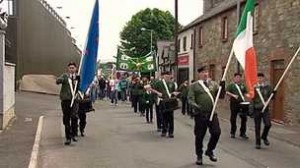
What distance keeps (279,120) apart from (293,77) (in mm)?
1983

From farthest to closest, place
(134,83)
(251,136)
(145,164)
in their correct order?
(134,83)
(251,136)
(145,164)

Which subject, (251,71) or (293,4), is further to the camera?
(293,4)

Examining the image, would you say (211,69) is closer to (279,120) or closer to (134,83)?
(134,83)

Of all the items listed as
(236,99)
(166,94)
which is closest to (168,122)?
(166,94)

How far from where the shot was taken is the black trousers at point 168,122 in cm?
1693

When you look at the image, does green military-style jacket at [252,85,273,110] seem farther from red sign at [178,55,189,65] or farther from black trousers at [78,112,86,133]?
red sign at [178,55,189,65]

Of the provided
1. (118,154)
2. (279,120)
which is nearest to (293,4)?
(279,120)

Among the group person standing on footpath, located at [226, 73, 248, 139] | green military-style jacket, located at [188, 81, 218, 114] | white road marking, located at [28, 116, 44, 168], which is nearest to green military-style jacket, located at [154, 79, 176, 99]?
person standing on footpath, located at [226, 73, 248, 139]

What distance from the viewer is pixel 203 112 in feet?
39.7

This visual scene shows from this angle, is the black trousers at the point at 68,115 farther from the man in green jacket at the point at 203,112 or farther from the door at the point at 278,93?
the door at the point at 278,93

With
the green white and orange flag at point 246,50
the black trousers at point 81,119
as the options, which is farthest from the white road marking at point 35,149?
the green white and orange flag at point 246,50

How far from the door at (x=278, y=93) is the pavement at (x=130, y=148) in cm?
254

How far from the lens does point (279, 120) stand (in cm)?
2375

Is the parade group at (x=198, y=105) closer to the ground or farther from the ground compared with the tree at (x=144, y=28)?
closer to the ground
